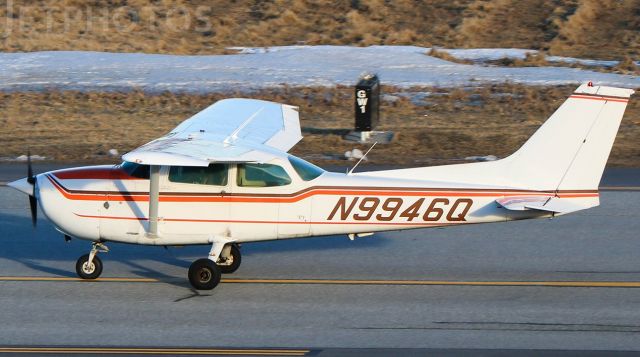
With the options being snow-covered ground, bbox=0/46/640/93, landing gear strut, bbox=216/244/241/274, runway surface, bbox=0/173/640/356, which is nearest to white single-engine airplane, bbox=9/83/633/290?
landing gear strut, bbox=216/244/241/274

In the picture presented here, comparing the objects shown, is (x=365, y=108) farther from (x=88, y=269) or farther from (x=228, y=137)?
(x=88, y=269)

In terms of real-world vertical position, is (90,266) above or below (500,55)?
below

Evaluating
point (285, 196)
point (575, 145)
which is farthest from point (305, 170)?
point (575, 145)

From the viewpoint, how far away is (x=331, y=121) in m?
24.3

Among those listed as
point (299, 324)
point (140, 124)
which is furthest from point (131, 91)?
point (299, 324)

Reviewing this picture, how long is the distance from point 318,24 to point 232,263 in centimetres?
2375

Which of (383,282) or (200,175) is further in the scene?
(383,282)

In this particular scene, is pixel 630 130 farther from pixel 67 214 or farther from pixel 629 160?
pixel 67 214

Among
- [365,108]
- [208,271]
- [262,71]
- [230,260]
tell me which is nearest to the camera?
[208,271]

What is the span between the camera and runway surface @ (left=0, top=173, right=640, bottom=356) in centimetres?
1027

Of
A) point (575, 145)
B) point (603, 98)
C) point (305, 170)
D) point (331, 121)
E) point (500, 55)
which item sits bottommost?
point (331, 121)

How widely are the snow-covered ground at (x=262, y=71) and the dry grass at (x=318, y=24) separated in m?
1.90

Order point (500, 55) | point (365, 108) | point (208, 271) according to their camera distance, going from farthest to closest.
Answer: point (500, 55) < point (365, 108) < point (208, 271)

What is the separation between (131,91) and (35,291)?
15658 mm
